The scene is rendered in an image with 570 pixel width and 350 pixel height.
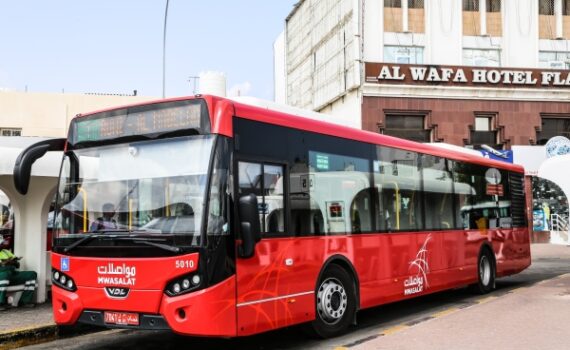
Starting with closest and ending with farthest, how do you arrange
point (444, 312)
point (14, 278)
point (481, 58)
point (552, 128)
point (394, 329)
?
point (394, 329), point (14, 278), point (444, 312), point (481, 58), point (552, 128)

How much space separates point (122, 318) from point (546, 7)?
33380 mm

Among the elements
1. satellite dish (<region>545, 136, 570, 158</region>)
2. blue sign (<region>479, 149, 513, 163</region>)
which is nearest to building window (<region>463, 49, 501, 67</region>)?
blue sign (<region>479, 149, 513, 163</region>)

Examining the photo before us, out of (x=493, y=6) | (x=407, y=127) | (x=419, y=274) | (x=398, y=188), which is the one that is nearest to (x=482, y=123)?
(x=407, y=127)

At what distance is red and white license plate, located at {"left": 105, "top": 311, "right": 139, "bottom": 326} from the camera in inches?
269

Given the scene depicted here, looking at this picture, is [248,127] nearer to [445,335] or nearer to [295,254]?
[295,254]

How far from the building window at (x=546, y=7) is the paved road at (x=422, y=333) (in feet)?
86.4

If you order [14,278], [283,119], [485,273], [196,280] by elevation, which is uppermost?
[283,119]

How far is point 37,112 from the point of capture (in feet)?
158

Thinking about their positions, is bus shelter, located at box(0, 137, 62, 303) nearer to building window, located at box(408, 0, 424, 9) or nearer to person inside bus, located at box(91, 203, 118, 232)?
person inside bus, located at box(91, 203, 118, 232)

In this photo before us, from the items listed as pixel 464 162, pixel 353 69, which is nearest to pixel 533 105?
pixel 353 69

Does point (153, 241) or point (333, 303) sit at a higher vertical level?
→ point (153, 241)

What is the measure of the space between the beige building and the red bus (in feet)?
135

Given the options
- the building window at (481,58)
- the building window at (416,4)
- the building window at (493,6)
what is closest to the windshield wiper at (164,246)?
the building window at (416,4)

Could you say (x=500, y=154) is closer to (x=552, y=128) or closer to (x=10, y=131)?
(x=552, y=128)
